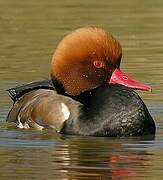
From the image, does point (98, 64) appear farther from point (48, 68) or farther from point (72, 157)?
point (48, 68)

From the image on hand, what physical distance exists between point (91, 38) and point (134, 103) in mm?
802

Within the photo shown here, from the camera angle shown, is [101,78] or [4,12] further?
[4,12]

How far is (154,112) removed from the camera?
12062mm

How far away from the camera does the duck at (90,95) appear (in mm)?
10844

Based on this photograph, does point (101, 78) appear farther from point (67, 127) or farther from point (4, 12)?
point (4, 12)

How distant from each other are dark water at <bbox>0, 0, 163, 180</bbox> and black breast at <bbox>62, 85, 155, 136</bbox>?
102 mm

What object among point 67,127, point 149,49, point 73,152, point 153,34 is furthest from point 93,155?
point 153,34

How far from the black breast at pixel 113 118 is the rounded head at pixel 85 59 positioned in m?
0.32

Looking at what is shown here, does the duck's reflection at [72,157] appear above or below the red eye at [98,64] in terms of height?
below

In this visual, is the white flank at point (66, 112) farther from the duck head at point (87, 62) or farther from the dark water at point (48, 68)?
the duck head at point (87, 62)

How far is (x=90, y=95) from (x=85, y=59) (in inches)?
14.9

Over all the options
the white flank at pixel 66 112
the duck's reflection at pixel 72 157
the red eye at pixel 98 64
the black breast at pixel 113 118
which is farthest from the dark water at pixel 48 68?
the red eye at pixel 98 64

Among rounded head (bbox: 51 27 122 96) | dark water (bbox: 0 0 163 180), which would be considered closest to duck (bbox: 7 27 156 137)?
rounded head (bbox: 51 27 122 96)

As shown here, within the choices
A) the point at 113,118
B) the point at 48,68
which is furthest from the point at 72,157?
the point at 48,68
